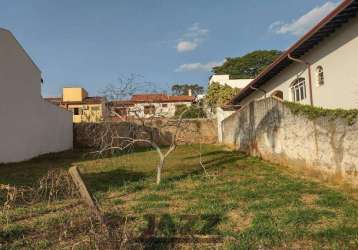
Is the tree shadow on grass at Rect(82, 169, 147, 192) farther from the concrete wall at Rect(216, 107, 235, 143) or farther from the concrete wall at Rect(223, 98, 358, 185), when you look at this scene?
the concrete wall at Rect(216, 107, 235, 143)

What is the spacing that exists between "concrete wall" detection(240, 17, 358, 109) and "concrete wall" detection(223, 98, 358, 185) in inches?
61.8

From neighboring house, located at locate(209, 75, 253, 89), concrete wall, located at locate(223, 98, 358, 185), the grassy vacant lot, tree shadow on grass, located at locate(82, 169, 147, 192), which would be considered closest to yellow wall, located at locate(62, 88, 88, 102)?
neighboring house, located at locate(209, 75, 253, 89)

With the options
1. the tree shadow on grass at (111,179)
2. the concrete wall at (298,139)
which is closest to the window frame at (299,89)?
the concrete wall at (298,139)

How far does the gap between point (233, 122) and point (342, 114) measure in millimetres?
14048

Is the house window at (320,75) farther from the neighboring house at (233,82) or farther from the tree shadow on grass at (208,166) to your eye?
the neighboring house at (233,82)

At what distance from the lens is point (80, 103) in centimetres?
5081

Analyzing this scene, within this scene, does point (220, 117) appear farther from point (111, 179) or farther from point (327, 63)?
point (111, 179)

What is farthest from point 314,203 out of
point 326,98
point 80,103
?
point 80,103

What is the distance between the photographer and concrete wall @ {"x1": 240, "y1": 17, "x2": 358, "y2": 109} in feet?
38.0

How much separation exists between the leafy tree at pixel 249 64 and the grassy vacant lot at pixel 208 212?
53.2 m

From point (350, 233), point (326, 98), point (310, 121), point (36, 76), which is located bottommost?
point (350, 233)

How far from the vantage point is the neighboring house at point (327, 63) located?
11.5m

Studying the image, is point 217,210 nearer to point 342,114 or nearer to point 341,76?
point 342,114

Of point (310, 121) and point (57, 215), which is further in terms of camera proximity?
point (310, 121)
